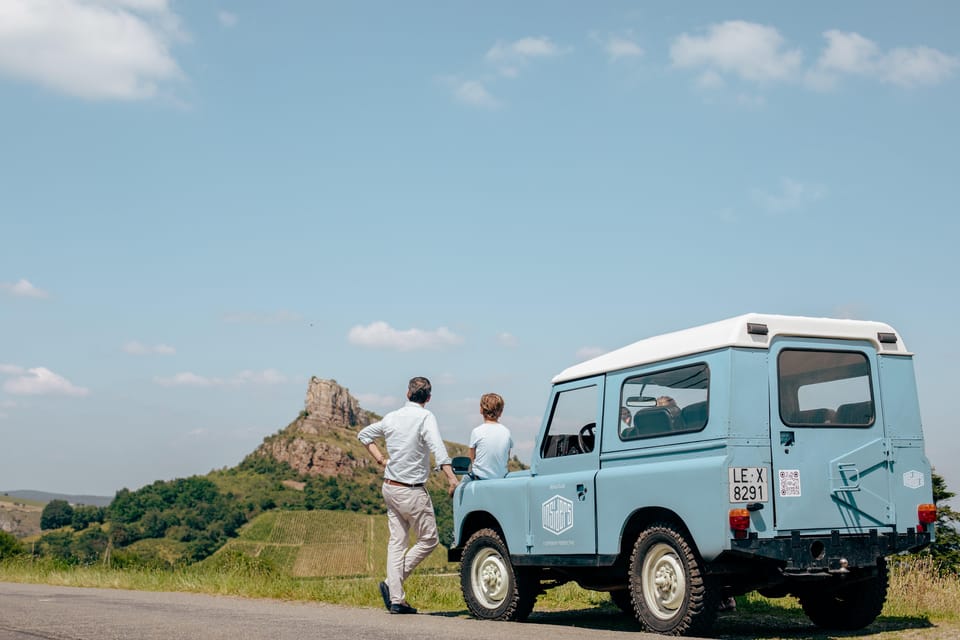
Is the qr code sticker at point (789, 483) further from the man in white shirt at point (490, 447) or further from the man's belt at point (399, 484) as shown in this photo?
the man's belt at point (399, 484)

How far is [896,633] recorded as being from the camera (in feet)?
27.4

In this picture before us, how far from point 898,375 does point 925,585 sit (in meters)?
3.10

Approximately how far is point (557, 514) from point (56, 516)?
6057 inches

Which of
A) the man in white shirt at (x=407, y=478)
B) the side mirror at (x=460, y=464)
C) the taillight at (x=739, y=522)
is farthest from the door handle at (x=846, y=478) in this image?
the man in white shirt at (x=407, y=478)

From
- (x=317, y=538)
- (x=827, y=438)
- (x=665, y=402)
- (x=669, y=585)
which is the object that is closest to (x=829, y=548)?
(x=827, y=438)

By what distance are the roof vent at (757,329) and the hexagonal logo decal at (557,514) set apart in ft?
7.50

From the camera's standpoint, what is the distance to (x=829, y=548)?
8.00m

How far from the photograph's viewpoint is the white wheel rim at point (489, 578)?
395 inches

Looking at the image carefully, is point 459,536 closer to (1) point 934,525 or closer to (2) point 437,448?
(2) point 437,448

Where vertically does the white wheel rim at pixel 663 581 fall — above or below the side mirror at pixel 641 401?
below

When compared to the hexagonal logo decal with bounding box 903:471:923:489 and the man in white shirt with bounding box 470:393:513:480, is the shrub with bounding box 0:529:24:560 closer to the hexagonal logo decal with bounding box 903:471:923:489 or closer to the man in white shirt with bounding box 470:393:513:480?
the man in white shirt with bounding box 470:393:513:480

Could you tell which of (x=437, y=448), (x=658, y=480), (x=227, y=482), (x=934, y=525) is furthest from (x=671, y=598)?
(x=227, y=482)

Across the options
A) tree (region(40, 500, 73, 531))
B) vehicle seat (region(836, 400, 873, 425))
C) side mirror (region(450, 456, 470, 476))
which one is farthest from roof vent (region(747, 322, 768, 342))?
tree (region(40, 500, 73, 531))

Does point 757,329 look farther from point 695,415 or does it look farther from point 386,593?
point 386,593
